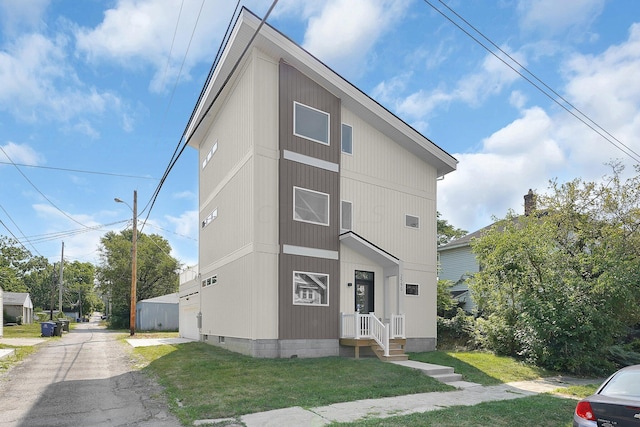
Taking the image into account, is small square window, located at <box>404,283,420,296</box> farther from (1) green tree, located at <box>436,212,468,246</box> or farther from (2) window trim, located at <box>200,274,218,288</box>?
(1) green tree, located at <box>436,212,468,246</box>

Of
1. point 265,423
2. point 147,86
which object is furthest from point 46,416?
point 147,86

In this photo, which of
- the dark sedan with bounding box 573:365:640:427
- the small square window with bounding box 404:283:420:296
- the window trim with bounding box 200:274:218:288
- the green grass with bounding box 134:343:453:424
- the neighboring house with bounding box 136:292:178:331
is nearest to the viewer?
the dark sedan with bounding box 573:365:640:427

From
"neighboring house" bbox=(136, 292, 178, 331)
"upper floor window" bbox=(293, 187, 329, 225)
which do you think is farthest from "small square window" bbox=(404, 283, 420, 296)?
"neighboring house" bbox=(136, 292, 178, 331)

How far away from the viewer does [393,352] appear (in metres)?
14.1

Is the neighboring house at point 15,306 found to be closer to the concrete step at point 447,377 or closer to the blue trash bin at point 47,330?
the blue trash bin at point 47,330

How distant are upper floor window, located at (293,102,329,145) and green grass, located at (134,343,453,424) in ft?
22.5

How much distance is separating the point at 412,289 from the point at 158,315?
2369 cm

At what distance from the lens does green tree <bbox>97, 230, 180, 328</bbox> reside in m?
44.2

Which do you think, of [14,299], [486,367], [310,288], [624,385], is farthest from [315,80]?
[14,299]

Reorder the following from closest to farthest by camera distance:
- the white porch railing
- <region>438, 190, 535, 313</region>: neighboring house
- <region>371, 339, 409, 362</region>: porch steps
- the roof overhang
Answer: <region>371, 339, 409, 362</region>: porch steps
the white porch railing
the roof overhang
<region>438, 190, 535, 313</region>: neighboring house

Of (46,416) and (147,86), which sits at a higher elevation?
(147,86)

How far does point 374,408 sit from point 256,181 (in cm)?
750

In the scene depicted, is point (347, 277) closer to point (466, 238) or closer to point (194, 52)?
point (194, 52)

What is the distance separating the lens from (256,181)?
44.6 feet
